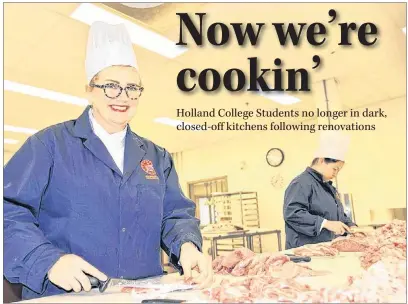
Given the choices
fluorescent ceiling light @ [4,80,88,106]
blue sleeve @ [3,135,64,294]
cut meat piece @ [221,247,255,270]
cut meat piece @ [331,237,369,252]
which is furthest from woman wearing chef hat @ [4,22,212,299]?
fluorescent ceiling light @ [4,80,88,106]

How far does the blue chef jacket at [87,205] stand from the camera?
1181 millimetres

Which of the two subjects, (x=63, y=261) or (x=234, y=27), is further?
(x=234, y=27)

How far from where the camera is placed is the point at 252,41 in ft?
6.22

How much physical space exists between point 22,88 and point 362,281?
4.38 m

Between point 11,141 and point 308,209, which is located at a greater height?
point 11,141

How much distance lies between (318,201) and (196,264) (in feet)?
4.98

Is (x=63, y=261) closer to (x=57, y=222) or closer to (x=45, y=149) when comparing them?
(x=57, y=222)

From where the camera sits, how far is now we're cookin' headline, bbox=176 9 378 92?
1828mm

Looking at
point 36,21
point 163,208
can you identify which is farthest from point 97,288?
point 36,21

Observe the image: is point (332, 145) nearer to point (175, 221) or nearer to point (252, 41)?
point (252, 41)

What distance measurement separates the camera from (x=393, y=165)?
5480 millimetres

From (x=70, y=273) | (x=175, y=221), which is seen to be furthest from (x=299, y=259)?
(x=70, y=273)

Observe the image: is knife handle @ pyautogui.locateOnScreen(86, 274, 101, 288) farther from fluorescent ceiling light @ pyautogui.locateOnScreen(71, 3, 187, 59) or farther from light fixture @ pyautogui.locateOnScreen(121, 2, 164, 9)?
fluorescent ceiling light @ pyautogui.locateOnScreen(71, 3, 187, 59)

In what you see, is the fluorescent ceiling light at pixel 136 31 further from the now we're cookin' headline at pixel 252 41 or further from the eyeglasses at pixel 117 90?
the eyeglasses at pixel 117 90
